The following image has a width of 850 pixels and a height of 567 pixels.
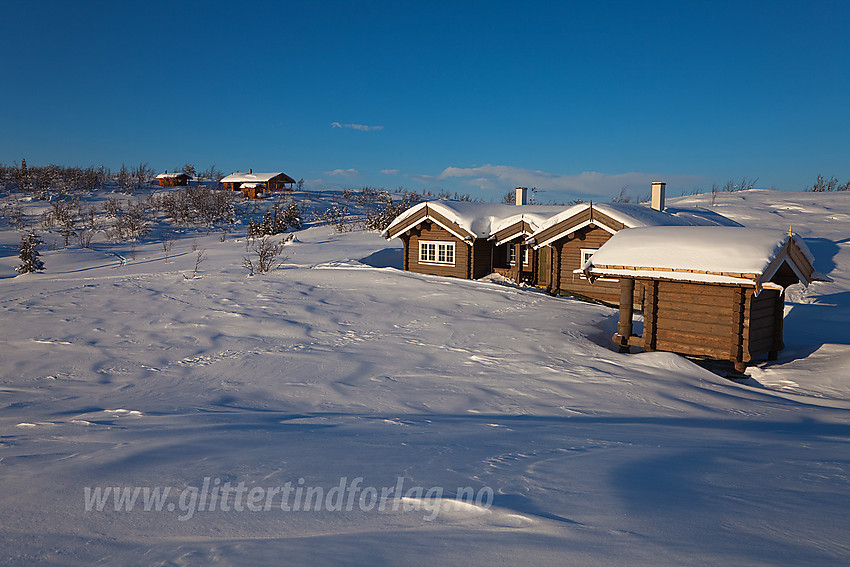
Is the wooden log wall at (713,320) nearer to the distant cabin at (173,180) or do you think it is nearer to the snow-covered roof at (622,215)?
the snow-covered roof at (622,215)

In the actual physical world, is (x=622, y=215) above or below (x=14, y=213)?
below

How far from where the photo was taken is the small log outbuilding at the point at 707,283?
1060 cm

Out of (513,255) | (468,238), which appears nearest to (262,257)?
(468,238)

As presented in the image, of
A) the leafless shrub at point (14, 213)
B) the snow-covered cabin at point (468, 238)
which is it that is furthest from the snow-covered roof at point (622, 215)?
the leafless shrub at point (14, 213)

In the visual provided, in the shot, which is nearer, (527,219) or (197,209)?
(527,219)

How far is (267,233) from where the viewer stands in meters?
40.9

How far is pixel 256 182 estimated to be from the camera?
6788 centimetres

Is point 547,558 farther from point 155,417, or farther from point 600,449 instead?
point 155,417

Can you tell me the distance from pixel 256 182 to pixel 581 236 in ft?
191

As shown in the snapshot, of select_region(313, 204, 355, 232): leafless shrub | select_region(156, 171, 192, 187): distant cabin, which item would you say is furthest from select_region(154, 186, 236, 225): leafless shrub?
select_region(156, 171, 192, 187): distant cabin

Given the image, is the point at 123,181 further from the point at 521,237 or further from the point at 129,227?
the point at 521,237

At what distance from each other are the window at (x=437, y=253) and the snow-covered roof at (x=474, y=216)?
53.3 inches

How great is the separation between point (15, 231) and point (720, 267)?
50497 millimetres

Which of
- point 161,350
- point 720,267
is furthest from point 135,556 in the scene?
point 720,267
